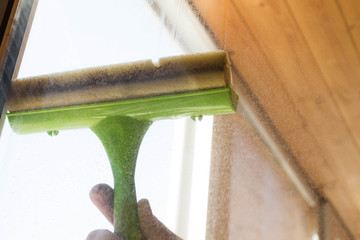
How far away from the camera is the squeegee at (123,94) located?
48 centimetres

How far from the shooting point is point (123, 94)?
49 cm

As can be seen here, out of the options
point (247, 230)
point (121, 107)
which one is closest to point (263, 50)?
point (247, 230)

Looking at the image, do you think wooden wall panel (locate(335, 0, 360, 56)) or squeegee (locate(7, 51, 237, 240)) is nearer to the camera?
squeegee (locate(7, 51, 237, 240))

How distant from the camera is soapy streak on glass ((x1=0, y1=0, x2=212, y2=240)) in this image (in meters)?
0.45

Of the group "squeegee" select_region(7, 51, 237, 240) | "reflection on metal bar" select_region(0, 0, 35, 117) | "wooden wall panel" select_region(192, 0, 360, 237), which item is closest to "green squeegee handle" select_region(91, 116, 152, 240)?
"squeegee" select_region(7, 51, 237, 240)

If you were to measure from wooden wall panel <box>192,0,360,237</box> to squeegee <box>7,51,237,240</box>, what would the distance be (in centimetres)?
30

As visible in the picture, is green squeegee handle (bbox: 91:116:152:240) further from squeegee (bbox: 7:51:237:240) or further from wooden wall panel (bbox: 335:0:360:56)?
wooden wall panel (bbox: 335:0:360:56)

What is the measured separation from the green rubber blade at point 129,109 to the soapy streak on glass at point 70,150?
17 mm

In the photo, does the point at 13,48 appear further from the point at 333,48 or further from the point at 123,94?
the point at 333,48

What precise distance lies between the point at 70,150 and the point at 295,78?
1.83ft

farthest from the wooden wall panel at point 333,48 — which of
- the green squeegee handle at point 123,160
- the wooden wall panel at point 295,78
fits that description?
the green squeegee handle at point 123,160

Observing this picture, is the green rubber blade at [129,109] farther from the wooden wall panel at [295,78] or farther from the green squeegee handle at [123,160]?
the wooden wall panel at [295,78]

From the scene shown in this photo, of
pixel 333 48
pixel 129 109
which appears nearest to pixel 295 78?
pixel 333 48

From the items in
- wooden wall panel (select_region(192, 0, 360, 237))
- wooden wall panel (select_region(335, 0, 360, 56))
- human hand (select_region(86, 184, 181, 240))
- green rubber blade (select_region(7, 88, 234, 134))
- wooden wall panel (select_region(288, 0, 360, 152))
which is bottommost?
human hand (select_region(86, 184, 181, 240))
